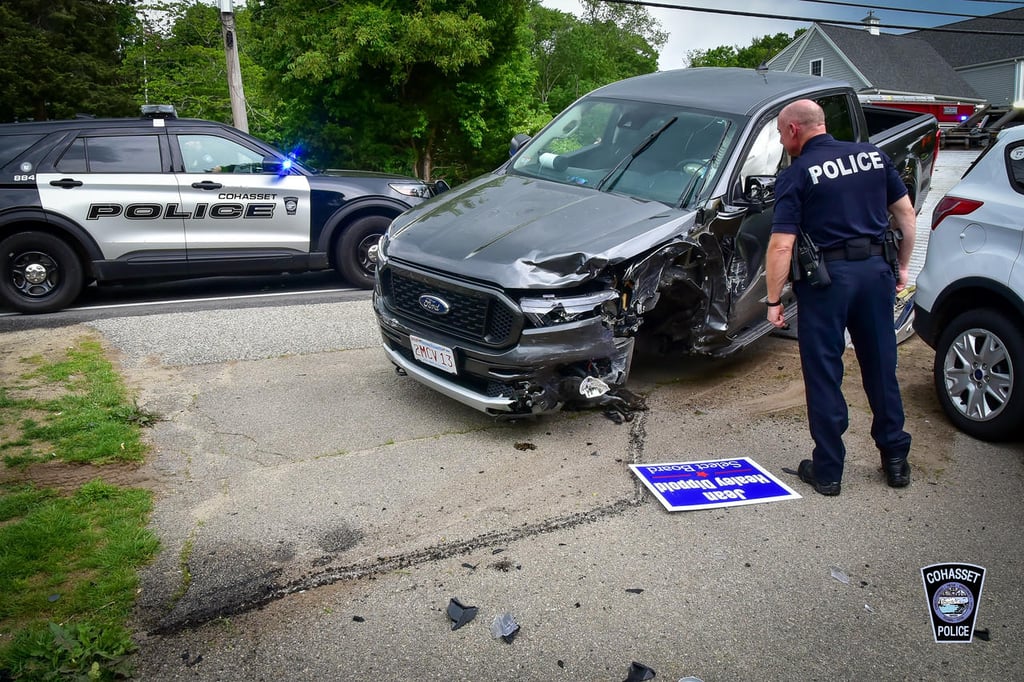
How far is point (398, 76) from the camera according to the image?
44.0 feet

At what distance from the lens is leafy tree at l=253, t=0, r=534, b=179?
42.4 feet

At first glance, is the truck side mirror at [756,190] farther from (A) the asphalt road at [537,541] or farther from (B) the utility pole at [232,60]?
(B) the utility pole at [232,60]

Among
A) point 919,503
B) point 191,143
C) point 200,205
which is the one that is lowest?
point 919,503

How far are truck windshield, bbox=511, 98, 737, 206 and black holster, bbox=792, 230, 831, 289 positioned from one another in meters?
1.30

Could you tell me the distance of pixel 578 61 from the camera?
4488cm

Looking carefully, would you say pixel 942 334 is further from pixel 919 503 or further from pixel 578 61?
pixel 578 61

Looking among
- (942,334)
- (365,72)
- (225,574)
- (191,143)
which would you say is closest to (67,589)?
(225,574)

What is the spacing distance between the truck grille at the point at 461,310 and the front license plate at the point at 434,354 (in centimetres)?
11

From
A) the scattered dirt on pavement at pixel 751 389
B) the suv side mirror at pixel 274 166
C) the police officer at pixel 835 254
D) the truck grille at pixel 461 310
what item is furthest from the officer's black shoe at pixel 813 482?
the suv side mirror at pixel 274 166

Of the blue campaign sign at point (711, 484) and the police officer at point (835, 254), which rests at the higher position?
the police officer at point (835, 254)

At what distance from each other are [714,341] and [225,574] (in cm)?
338

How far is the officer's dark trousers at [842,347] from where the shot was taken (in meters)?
3.93

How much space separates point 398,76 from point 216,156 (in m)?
5.92

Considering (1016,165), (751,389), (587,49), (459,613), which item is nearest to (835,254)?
(1016,165)
